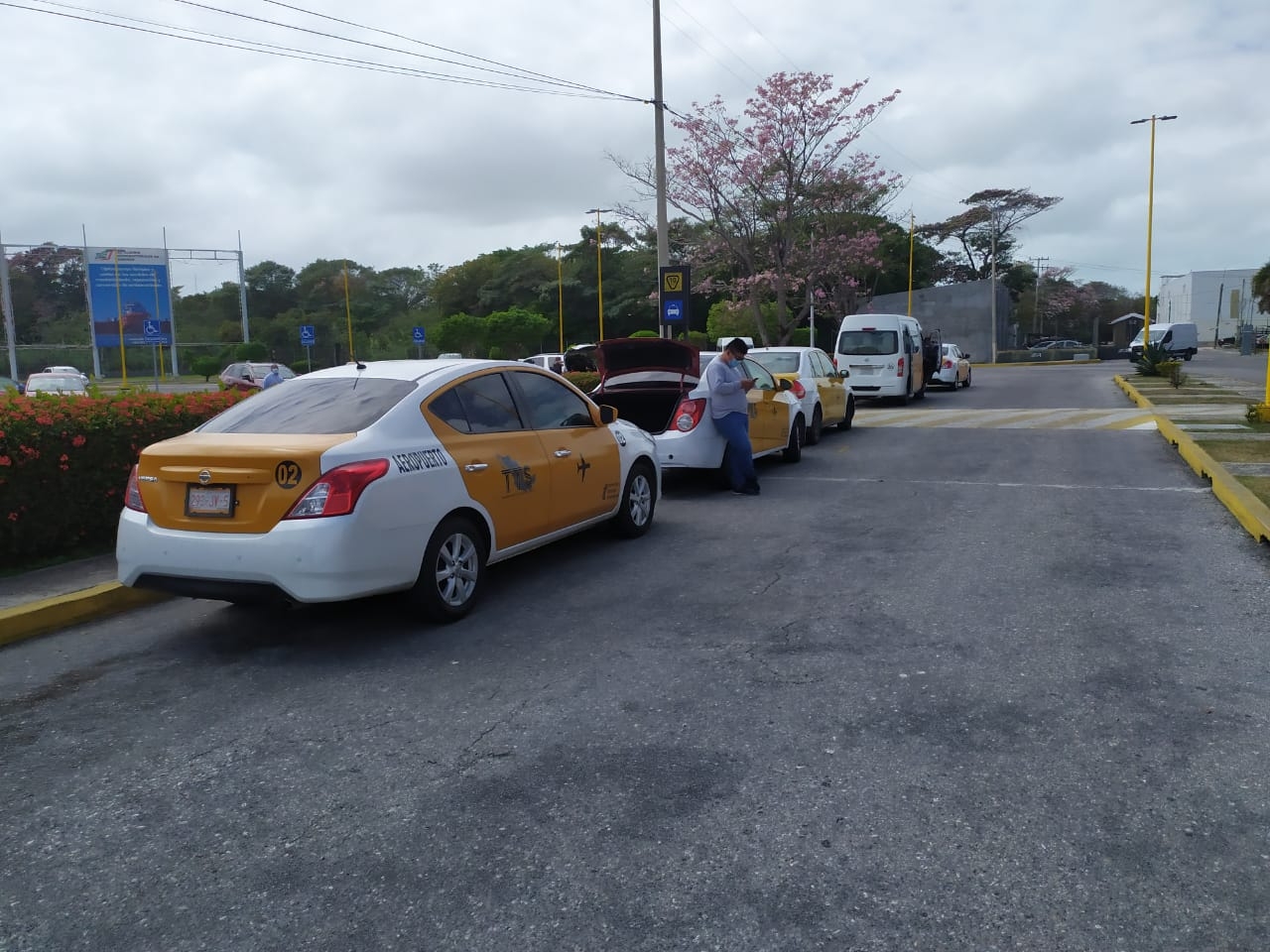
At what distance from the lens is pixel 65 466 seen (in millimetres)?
7312

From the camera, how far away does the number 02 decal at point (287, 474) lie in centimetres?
526

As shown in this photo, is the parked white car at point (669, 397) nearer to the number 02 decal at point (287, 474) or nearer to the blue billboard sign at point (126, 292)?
the number 02 decal at point (287, 474)

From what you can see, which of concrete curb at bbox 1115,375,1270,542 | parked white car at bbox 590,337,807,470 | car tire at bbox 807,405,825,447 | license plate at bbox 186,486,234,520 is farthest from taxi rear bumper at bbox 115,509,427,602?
car tire at bbox 807,405,825,447

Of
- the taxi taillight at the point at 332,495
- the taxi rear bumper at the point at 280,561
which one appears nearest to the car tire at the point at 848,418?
the taxi rear bumper at the point at 280,561

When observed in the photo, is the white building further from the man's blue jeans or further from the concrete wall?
the man's blue jeans

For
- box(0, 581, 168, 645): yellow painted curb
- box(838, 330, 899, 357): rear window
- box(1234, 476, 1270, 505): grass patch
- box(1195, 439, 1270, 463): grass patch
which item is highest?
box(838, 330, 899, 357): rear window

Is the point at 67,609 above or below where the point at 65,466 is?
below

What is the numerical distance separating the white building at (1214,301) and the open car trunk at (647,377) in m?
102

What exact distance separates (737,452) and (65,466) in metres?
6.13

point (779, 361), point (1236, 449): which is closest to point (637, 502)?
point (779, 361)

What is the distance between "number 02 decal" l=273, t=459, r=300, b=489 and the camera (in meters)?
5.26

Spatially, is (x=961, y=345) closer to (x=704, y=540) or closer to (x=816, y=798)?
(x=704, y=540)

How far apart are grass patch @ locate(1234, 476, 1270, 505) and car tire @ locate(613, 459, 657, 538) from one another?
200 inches

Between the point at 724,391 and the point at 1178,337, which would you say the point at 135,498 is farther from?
the point at 1178,337
